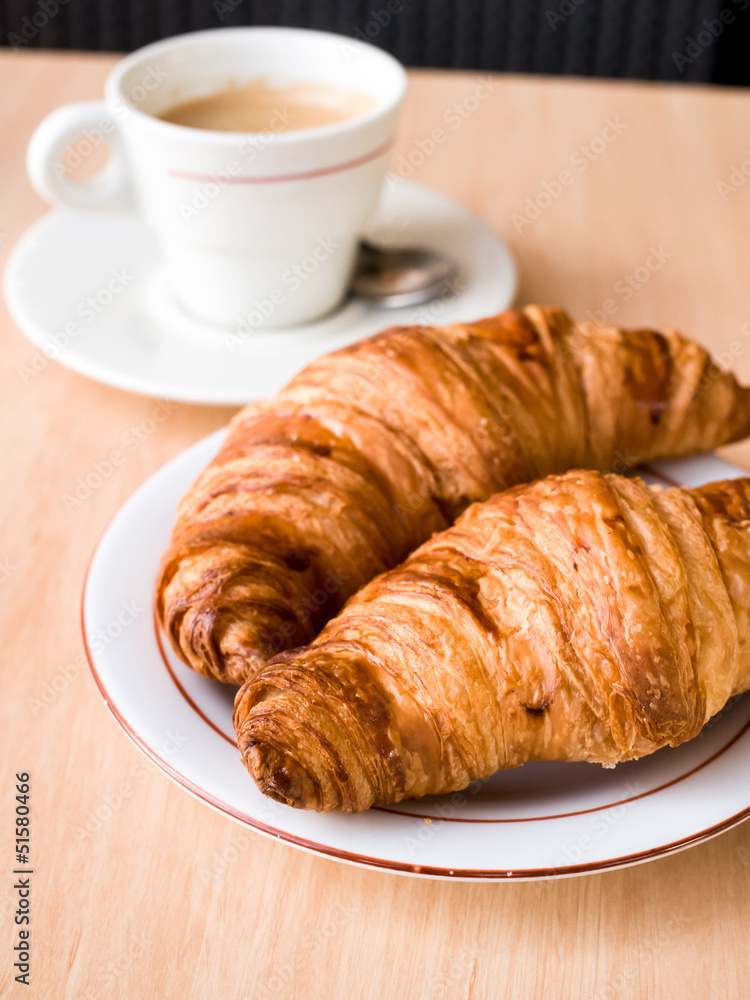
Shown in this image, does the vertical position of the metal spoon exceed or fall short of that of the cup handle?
it falls short

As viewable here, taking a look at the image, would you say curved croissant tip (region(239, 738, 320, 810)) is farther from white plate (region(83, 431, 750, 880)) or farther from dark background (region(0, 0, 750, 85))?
dark background (region(0, 0, 750, 85))

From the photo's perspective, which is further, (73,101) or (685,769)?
(73,101)

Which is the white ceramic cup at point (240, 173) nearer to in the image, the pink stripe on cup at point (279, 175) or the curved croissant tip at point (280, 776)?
the pink stripe on cup at point (279, 175)

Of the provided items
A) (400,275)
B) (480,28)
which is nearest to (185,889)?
(400,275)

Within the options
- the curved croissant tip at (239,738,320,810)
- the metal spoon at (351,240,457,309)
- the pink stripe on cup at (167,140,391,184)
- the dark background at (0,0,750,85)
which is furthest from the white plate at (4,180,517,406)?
the dark background at (0,0,750,85)

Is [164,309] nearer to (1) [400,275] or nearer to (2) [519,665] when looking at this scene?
(1) [400,275]

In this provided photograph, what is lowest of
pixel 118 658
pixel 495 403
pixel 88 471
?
pixel 88 471

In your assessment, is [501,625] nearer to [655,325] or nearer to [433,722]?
[433,722]

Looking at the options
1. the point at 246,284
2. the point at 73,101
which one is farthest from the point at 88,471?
the point at 73,101
